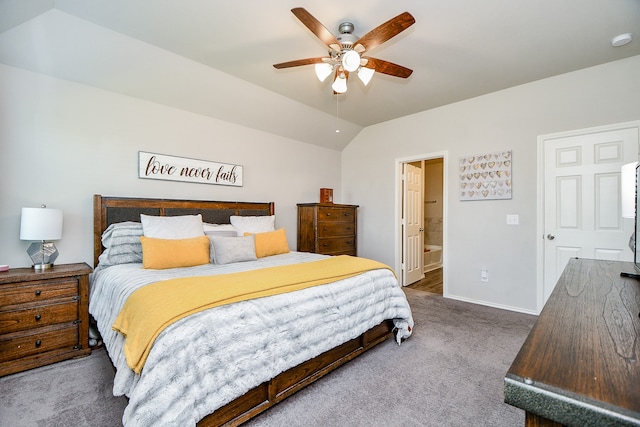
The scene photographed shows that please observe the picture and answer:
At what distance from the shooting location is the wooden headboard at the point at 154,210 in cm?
282

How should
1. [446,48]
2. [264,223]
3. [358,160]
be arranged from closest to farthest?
1. [446,48]
2. [264,223]
3. [358,160]

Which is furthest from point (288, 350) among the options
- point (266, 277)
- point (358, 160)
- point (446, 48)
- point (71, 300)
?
point (358, 160)

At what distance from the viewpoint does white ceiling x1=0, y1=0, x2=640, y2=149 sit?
2186 mm

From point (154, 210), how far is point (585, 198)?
4589 millimetres

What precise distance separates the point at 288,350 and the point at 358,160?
399cm

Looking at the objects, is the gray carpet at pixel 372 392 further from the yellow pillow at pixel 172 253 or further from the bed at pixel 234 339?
the yellow pillow at pixel 172 253

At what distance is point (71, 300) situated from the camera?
2379 mm

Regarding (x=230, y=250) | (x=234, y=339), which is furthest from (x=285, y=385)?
(x=230, y=250)

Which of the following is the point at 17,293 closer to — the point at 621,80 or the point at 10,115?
the point at 10,115

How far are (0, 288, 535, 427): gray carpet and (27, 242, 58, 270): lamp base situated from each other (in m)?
0.80

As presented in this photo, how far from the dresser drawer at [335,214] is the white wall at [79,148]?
1212 mm

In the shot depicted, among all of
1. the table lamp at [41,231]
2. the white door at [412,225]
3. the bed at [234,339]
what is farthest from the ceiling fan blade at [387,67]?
the table lamp at [41,231]

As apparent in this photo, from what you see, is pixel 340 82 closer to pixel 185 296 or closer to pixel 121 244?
pixel 185 296

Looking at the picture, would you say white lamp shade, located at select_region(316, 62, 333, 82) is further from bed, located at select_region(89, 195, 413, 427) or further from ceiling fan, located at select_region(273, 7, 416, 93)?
bed, located at select_region(89, 195, 413, 427)
